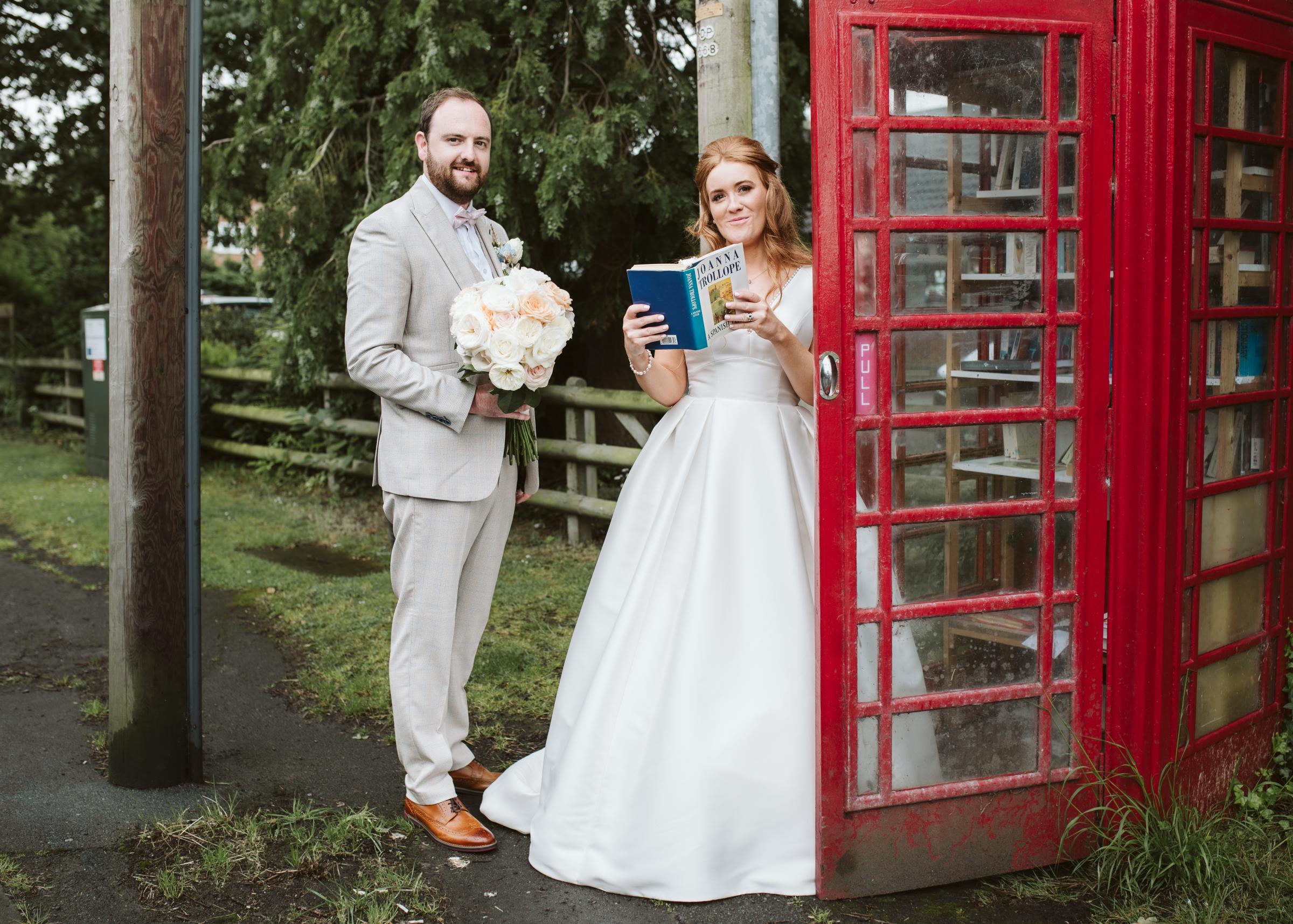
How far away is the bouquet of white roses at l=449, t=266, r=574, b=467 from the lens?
11.4ft

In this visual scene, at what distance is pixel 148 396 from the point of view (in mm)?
3959

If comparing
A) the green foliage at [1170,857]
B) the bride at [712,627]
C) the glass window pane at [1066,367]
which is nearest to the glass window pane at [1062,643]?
the green foliage at [1170,857]

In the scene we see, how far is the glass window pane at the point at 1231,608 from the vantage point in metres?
3.60

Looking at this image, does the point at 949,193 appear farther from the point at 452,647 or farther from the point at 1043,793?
the point at 452,647

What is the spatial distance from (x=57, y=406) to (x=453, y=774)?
44.9 ft

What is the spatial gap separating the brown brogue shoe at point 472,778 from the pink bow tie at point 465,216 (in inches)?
73.1

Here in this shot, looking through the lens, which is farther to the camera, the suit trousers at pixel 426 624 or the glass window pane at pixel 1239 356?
the suit trousers at pixel 426 624

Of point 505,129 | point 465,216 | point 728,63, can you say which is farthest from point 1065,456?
point 505,129

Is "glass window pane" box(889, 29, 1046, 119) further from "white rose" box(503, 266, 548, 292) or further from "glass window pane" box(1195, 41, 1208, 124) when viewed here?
"white rose" box(503, 266, 548, 292)

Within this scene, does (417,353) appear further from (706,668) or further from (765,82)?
(765,82)

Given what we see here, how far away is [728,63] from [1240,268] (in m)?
1.85

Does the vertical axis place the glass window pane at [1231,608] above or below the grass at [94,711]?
above

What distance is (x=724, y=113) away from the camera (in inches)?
167

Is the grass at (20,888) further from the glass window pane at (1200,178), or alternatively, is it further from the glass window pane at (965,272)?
the glass window pane at (1200,178)
